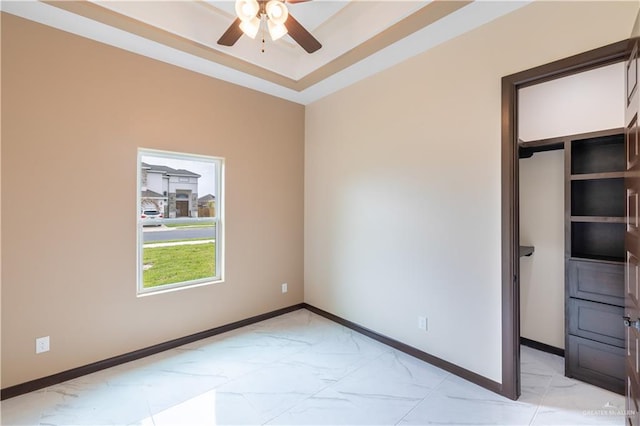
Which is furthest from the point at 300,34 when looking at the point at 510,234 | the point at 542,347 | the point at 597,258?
the point at 542,347

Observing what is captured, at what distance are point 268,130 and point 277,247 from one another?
1553mm

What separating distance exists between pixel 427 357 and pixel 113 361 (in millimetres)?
2907

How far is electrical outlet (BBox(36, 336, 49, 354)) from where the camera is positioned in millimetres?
2363

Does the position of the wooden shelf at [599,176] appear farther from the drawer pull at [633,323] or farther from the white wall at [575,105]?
the drawer pull at [633,323]

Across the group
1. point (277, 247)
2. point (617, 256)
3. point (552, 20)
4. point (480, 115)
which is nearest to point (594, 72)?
point (552, 20)

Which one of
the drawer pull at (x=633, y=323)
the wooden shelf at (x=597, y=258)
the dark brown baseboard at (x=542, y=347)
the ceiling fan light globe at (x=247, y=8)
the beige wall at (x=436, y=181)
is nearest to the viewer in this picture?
the drawer pull at (x=633, y=323)

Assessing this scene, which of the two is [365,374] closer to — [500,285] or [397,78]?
[500,285]

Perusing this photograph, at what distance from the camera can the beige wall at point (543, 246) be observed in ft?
9.48

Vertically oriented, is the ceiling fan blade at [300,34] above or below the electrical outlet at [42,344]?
above

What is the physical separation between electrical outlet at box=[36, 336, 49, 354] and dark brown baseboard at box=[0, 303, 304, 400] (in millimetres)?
224

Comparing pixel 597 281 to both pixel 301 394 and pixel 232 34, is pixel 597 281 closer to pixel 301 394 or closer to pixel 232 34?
pixel 301 394

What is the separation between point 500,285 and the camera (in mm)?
2289

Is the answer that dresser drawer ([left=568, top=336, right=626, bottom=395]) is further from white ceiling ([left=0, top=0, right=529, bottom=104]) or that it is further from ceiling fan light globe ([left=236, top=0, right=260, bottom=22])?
ceiling fan light globe ([left=236, top=0, right=260, bottom=22])

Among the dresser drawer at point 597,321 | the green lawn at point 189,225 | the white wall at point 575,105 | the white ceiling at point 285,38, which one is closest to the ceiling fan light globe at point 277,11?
the white ceiling at point 285,38
